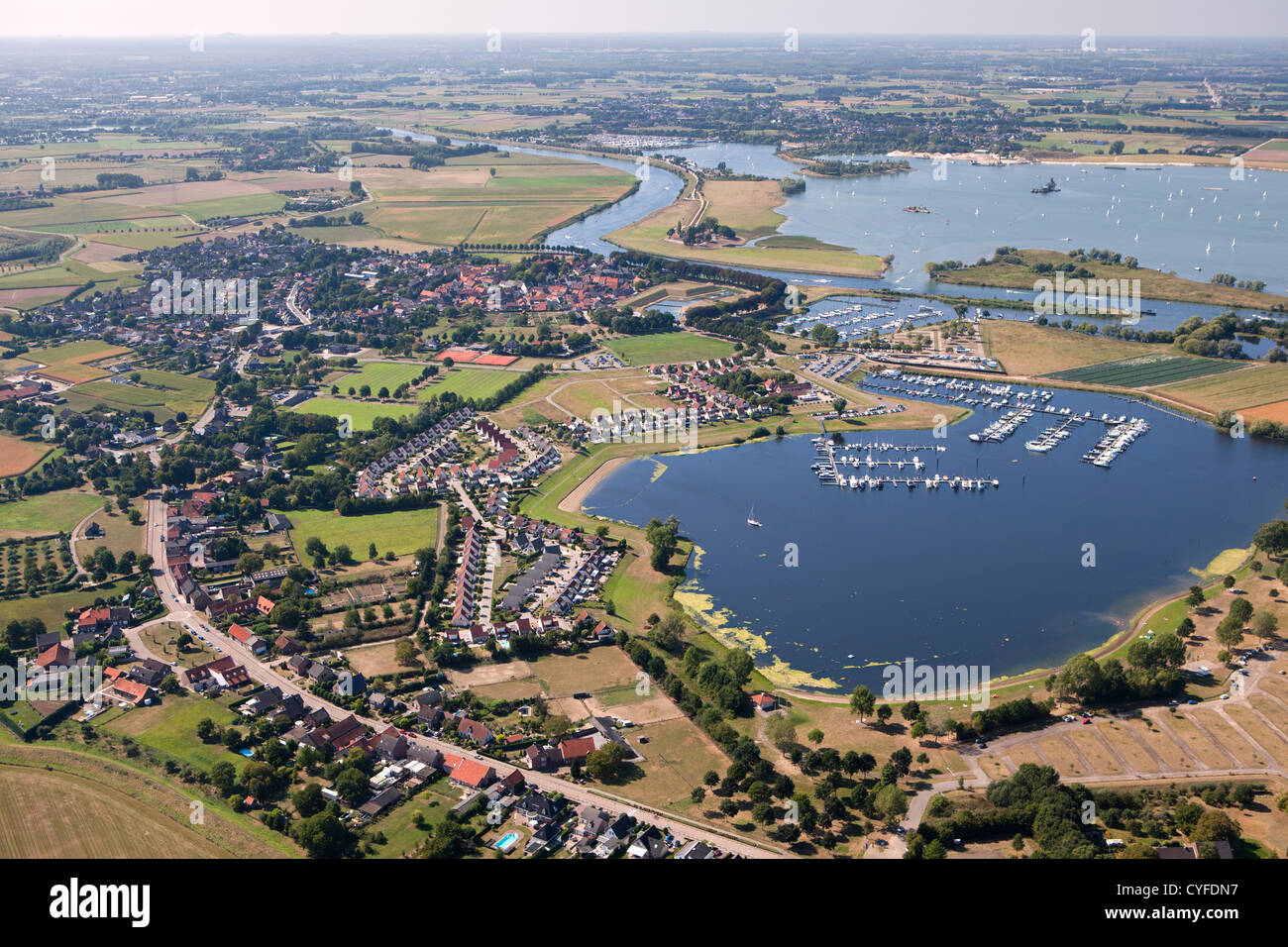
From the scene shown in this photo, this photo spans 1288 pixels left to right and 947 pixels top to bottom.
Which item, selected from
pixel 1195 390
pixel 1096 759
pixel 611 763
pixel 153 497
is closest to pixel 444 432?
pixel 153 497

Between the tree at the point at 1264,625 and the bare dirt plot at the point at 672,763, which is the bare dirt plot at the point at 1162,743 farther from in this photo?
the bare dirt plot at the point at 672,763

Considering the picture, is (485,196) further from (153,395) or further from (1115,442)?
(1115,442)

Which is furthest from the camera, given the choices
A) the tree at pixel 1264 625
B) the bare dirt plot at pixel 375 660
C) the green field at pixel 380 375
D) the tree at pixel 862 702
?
the green field at pixel 380 375

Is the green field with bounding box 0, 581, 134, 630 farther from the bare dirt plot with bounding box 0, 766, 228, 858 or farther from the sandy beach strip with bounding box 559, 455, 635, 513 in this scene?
the sandy beach strip with bounding box 559, 455, 635, 513

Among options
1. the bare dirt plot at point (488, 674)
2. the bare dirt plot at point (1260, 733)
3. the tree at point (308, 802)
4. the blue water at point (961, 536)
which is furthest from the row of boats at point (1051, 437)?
the tree at point (308, 802)

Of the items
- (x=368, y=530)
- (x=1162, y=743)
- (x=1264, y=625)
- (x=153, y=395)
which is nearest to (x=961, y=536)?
(x=1264, y=625)

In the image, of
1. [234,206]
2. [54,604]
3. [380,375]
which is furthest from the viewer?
[234,206]

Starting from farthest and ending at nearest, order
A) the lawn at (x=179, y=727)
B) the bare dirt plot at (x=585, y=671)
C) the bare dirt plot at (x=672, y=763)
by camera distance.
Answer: the bare dirt plot at (x=585, y=671)
the lawn at (x=179, y=727)
the bare dirt plot at (x=672, y=763)
